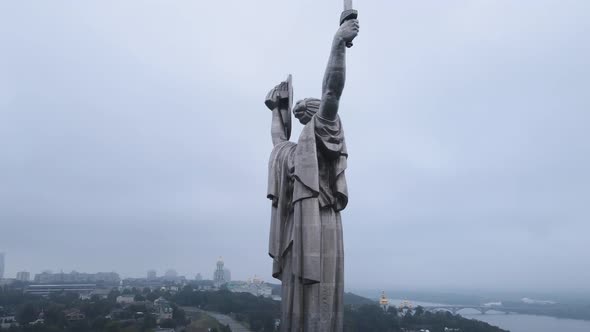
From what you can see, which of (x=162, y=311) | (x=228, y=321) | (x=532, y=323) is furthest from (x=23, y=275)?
(x=532, y=323)

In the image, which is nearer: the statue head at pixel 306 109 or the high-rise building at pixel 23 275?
the statue head at pixel 306 109

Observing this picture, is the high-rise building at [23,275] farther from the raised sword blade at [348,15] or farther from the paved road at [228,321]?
the raised sword blade at [348,15]

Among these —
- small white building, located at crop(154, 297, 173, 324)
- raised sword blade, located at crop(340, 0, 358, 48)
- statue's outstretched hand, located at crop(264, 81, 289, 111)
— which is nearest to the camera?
raised sword blade, located at crop(340, 0, 358, 48)

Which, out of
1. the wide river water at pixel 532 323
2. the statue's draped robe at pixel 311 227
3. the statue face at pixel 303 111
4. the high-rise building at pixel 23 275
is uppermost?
the statue face at pixel 303 111

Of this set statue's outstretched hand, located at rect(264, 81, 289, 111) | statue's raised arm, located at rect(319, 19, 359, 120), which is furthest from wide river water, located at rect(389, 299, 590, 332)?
statue's raised arm, located at rect(319, 19, 359, 120)

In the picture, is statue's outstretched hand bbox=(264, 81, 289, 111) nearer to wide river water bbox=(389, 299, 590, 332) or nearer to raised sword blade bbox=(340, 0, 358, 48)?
raised sword blade bbox=(340, 0, 358, 48)

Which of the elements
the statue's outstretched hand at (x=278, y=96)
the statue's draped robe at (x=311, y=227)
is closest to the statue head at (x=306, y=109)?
the statue's draped robe at (x=311, y=227)
